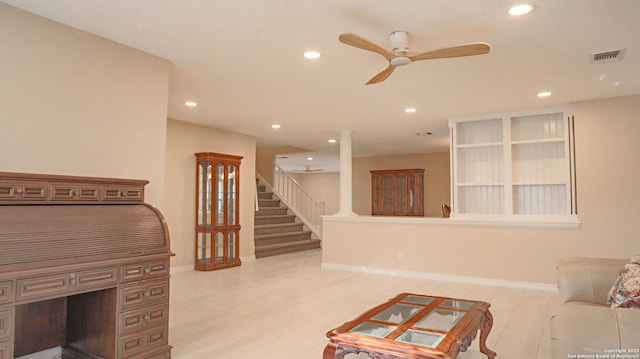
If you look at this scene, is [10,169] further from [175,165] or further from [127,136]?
[175,165]

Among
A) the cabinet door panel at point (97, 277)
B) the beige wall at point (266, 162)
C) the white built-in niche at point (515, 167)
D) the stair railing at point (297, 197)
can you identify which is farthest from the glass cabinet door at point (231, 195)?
the cabinet door panel at point (97, 277)

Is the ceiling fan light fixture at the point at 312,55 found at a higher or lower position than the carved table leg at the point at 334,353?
higher

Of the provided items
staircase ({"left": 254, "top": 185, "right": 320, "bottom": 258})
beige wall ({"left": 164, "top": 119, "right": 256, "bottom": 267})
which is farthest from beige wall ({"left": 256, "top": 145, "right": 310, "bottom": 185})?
beige wall ({"left": 164, "top": 119, "right": 256, "bottom": 267})

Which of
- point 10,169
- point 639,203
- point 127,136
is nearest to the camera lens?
point 10,169

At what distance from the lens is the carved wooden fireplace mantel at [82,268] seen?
2205 mm

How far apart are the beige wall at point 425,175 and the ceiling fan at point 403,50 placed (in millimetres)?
7832

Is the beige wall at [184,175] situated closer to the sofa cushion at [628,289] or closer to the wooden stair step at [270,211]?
the wooden stair step at [270,211]

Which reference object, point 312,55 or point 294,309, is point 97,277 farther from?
point 312,55

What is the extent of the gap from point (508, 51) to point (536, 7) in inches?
32.1

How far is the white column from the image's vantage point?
7.32m

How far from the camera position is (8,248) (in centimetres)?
214

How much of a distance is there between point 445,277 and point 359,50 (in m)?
4.00

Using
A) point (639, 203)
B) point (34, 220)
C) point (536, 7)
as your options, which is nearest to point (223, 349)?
point (34, 220)

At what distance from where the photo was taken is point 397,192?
11.0 metres
